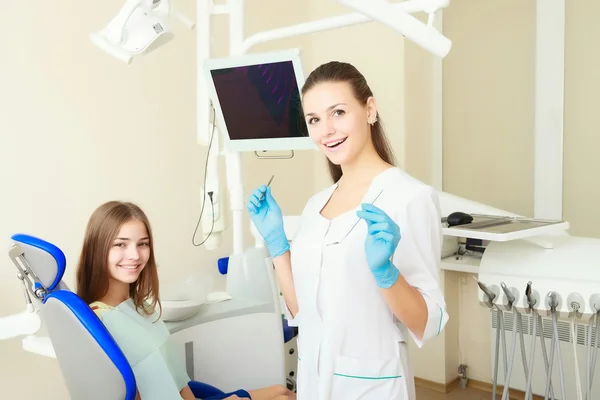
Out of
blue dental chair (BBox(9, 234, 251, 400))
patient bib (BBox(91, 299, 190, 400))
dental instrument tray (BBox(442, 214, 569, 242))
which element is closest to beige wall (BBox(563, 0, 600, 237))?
dental instrument tray (BBox(442, 214, 569, 242))

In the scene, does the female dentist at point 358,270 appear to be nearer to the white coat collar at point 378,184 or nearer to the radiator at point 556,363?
the white coat collar at point 378,184

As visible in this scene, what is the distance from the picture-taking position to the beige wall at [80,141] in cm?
192

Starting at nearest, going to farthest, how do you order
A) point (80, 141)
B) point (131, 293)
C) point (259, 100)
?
point (131, 293) → point (259, 100) → point (80, 141)

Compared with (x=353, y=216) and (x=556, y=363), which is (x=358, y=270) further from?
(x=556, y=363)

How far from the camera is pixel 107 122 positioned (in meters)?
2.19

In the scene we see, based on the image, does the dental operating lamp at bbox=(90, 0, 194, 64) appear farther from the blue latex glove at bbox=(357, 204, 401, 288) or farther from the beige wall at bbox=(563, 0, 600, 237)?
the beige wall at bbox=(563, 0, 600, 237)

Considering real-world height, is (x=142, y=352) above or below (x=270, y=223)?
below

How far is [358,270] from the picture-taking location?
1179 mm

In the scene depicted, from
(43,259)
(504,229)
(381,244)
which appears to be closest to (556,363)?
(504,229)

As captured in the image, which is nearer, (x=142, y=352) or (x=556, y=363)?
(x=142, y=352)

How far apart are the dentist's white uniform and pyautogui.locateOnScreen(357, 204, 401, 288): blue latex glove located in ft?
0.43

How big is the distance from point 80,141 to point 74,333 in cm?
112

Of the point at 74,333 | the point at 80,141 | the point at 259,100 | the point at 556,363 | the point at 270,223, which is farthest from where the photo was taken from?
the point at 556,363

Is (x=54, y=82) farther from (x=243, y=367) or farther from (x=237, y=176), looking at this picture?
(x=243, y=367)
